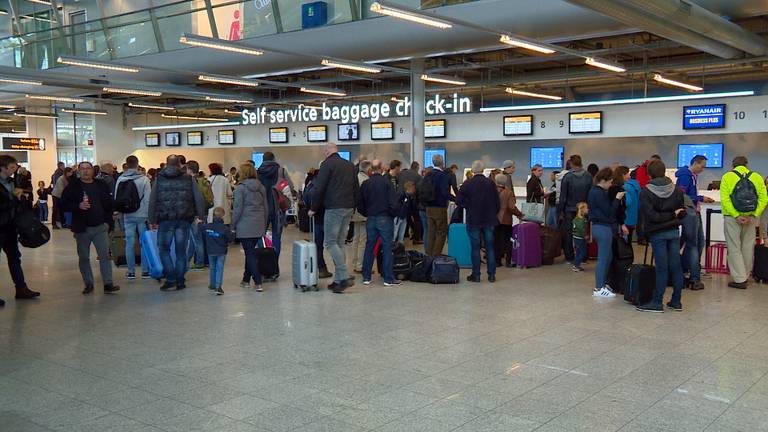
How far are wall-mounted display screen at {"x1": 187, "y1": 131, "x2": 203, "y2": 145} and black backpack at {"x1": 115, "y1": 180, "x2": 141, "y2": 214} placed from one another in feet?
54.8

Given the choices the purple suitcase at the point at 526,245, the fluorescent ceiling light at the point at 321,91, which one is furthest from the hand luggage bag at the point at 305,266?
the fluorescent ceiling light at the point at 321,91

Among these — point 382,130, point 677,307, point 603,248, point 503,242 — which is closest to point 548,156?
point 382,130

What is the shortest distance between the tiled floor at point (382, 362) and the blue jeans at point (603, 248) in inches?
16.2

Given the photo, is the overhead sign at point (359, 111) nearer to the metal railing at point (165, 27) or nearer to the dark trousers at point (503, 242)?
the metal railing at point (165, 27)

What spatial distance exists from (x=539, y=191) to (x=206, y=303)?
278 inches

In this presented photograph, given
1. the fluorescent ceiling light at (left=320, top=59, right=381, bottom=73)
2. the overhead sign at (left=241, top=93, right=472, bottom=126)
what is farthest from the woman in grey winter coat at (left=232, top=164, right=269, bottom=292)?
the overhead sign at (left=241, top=93, right=472, bottom=126)

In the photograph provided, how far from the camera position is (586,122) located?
1705 cm

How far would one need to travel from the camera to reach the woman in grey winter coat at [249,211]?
849cm

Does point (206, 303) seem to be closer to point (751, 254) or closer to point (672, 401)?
point (672, 401)

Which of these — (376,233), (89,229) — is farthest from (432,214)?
(89,229)

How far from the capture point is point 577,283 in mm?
9297

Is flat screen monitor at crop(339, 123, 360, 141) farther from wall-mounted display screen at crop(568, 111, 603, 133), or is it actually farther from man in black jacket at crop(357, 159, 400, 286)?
man in black jacket at crop(357, 159, 400, 286)

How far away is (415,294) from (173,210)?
123 inches

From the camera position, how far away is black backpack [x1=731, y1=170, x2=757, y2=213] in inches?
336
